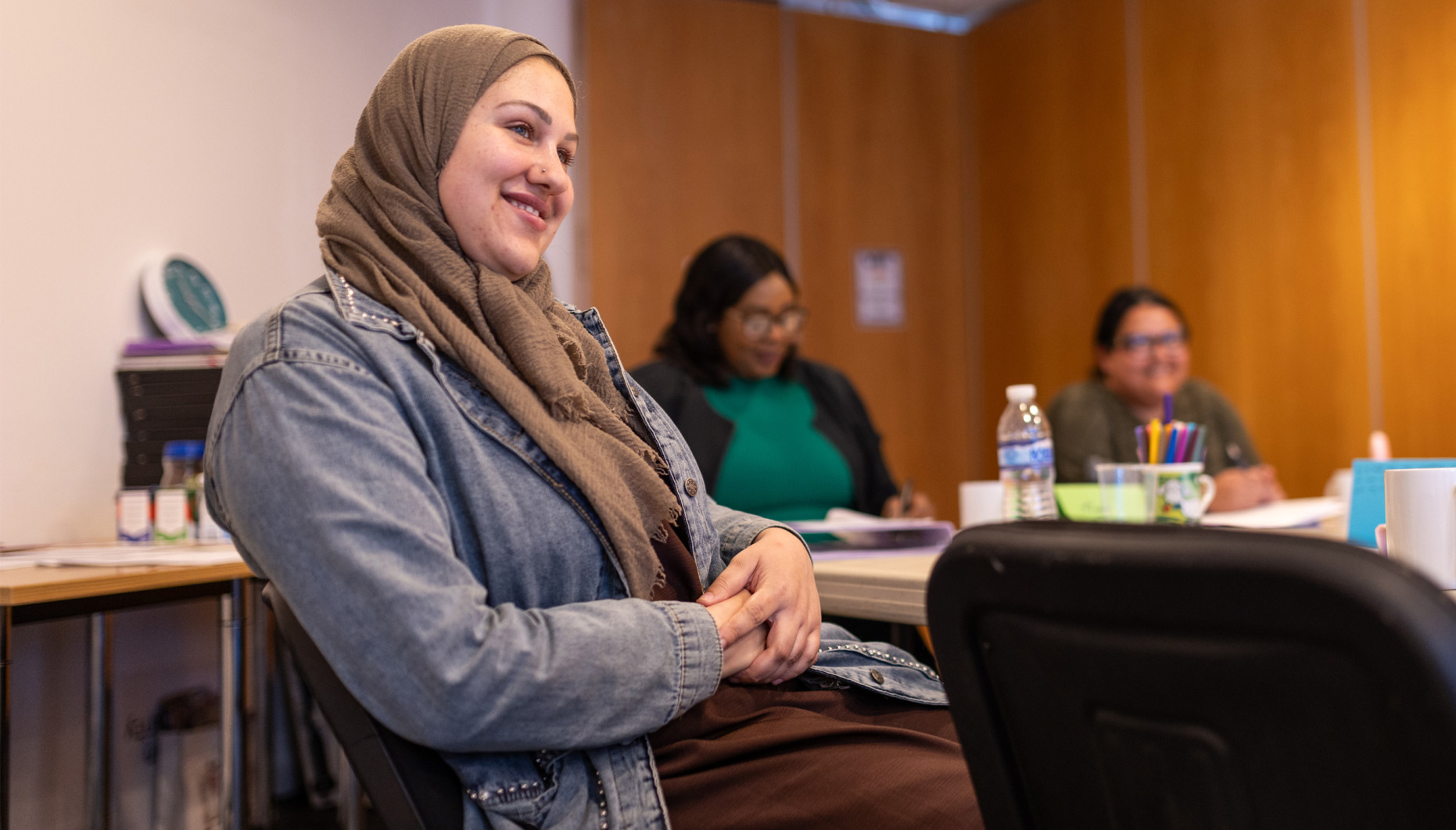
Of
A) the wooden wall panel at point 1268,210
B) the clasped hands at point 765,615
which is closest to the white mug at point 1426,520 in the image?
the clasped hands at point 765,615

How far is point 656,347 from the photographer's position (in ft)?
9.59

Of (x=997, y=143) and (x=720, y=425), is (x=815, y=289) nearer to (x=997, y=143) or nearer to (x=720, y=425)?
Answer: (x=997, y=143)

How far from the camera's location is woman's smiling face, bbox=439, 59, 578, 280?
3.76 ft

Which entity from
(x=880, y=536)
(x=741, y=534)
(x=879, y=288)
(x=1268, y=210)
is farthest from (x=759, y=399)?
(x=1268, y=210)

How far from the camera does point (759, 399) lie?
2820 mm

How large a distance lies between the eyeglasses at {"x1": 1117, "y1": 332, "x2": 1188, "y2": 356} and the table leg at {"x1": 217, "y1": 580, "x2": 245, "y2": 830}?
98.8 inches

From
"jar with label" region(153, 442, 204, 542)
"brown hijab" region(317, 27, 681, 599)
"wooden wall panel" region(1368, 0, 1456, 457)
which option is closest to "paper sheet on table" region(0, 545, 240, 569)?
"jar with label" region(153, 442, 204, 542)

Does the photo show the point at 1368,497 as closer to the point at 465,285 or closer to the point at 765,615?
the point at 765,615

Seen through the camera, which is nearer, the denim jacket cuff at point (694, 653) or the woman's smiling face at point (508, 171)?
the denim jacket cuff at point (694, 653)

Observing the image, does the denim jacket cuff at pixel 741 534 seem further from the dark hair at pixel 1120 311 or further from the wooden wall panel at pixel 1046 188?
the wooden wall panel at pixel 1046 188

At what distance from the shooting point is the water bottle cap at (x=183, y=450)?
2131mm

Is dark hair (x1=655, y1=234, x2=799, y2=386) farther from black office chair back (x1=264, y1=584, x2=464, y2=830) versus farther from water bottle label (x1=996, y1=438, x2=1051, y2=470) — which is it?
black office chair back (x1=264, y1=584, x2=464, y2=830)

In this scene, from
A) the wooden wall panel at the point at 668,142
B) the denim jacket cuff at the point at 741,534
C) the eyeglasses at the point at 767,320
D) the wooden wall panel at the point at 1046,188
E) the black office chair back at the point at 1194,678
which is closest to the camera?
the black office chair back at the point at 1194,678

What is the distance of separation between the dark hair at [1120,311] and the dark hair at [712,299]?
1.07 metres
